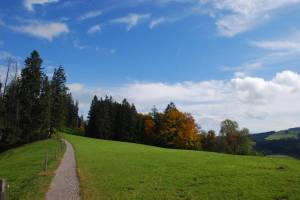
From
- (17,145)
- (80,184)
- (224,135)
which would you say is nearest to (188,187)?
(80,184)

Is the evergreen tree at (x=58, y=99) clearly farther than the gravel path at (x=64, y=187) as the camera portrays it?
Yes

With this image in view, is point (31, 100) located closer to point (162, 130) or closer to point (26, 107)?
point (26, 107)

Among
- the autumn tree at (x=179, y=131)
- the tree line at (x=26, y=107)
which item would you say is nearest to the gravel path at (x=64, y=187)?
the tree line at (x=26, y=107)

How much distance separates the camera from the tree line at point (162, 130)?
106375mm

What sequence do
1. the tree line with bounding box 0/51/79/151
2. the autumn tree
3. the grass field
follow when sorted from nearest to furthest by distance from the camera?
1. the grass field
2. the tree line with bounding box 0/51/79/151
3. the autumn tree

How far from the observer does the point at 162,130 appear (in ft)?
355

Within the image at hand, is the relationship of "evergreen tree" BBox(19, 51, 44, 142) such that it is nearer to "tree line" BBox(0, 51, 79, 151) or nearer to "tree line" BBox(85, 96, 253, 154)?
"tree line" BBox(0, 51, 79, 151)

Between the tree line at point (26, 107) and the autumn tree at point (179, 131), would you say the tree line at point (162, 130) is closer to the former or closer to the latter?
the autumn tree at point (179, 131)

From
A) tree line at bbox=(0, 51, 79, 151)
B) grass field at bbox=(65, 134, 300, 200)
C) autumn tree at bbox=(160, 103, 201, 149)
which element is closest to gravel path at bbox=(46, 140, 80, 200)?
grass field at bbox=(65, 134, 300, 200)

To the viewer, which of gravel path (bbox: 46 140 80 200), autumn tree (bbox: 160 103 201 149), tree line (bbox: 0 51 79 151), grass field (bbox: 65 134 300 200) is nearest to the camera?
gravel path (bbox: 46 140 80 200)

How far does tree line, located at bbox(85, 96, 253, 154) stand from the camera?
106375mm

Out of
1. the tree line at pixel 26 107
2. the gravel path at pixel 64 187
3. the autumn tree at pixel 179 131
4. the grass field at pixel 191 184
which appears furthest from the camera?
the autumn tree at pixel 179 131

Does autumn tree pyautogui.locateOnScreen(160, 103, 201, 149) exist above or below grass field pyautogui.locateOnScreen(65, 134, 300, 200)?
above

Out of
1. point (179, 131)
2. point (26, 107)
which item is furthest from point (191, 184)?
point (179, 131)
